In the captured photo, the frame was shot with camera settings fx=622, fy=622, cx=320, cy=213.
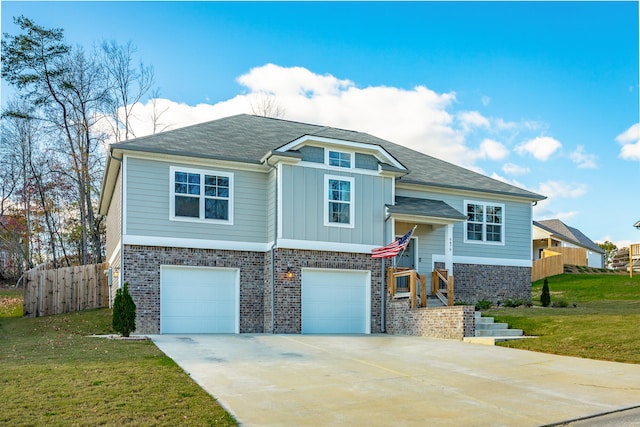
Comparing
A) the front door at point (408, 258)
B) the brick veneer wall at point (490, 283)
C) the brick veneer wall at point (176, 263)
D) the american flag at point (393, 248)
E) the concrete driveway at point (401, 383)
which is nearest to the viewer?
the concrete driveway at point (401, 383)

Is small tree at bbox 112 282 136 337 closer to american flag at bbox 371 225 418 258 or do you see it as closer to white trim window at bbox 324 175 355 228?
white trim window at bbox 324 175 355 228

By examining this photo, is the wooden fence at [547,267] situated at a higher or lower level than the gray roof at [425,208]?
lower

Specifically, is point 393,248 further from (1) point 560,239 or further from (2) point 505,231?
(1) point 560,239

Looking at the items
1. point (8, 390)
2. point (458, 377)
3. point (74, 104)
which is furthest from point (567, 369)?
point (74, 104)

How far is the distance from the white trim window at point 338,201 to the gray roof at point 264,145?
154 cm

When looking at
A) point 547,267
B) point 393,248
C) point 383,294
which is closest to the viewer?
point 393,248

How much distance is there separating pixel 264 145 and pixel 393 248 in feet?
18.8

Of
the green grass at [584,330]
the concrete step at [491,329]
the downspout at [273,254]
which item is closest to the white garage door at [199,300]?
the downspout at [273,254]

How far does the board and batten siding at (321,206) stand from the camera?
18.2m

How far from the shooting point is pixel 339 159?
19.0 m

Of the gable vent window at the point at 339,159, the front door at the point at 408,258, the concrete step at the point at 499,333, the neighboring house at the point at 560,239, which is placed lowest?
the concrete step at the point at 499,333

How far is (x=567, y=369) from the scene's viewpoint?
36.2ft

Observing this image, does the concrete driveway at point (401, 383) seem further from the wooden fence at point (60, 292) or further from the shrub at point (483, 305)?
the wooden fence at point (60, 292)

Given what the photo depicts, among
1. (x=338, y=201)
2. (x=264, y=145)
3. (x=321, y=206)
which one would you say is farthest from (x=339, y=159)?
(x=264, y=145)
